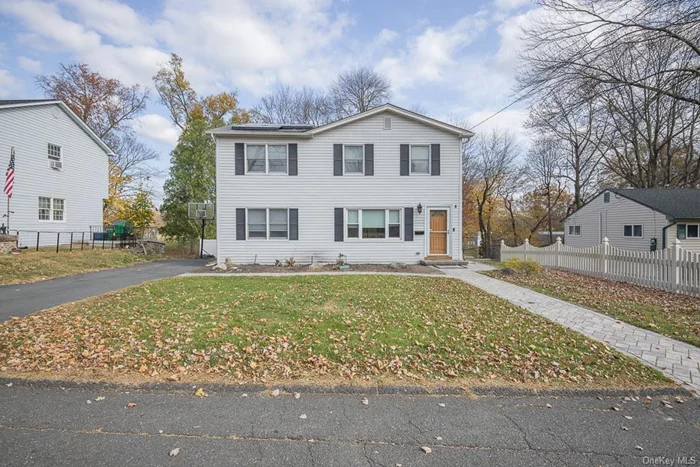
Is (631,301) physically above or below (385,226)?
below

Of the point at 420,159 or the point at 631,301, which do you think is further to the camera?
the point at 420,159

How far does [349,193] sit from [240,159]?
4956 mm

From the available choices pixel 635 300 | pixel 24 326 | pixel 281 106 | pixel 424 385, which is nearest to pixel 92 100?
pixel 281 106

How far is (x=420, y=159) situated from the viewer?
14609mm

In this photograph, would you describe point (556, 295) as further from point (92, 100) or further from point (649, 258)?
Answer: point (92, 100)

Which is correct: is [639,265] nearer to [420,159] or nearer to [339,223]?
[420,159]

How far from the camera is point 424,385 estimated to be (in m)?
3.53

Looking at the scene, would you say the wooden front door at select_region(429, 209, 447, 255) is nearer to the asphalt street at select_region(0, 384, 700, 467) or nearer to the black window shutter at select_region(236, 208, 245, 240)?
the black window shutter at select_region(236, 208, 245, 240)

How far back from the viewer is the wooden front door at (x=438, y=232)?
48.0 feet

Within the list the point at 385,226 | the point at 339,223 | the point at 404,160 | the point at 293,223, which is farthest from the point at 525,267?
the point at 293,223

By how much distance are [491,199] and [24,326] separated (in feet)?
110

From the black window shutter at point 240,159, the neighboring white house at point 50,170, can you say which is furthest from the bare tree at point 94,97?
the black window shutter at point 240,159

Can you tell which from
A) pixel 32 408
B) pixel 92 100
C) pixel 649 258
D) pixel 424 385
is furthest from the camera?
pixel 92 100

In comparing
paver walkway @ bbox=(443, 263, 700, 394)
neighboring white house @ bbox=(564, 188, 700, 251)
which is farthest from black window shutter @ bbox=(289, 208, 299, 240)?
neighboring white house @ bbox=(564, 188, 700, 251)
